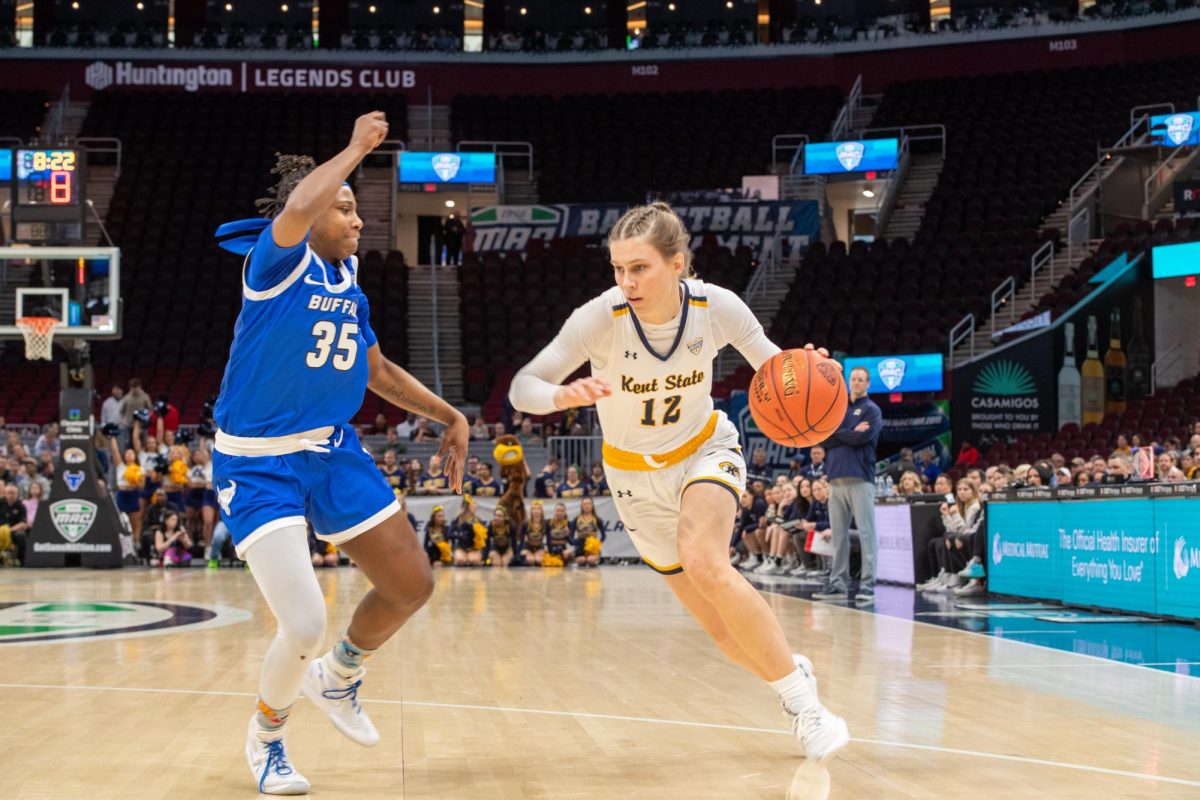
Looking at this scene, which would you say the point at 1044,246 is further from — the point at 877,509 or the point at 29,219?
the point at 29,219

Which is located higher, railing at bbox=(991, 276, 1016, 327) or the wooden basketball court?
railing at bbox=(991, 276, 1016, 327)

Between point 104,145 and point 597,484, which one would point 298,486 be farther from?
point 104,145

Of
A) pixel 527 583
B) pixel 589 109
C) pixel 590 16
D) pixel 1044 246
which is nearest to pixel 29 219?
pixel 527 583

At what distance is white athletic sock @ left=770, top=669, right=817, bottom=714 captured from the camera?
405 cm

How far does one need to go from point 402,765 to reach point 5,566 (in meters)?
14.4

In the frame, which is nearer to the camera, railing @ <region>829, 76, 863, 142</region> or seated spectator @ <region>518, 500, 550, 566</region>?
seated spectator @ <region>518, 500, 550, 566</region>

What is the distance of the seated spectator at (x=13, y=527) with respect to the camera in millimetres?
17000

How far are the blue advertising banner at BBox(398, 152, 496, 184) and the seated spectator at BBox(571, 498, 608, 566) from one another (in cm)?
1542

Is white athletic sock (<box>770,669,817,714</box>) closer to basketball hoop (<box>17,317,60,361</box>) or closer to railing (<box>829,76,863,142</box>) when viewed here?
basketball hoop (<box>17,317,60,361</box>)

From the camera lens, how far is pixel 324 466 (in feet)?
13.7

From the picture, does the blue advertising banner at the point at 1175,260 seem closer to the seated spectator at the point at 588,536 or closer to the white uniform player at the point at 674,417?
the seated spectator at the point at 588,536

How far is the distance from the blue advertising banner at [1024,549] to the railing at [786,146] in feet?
68.6

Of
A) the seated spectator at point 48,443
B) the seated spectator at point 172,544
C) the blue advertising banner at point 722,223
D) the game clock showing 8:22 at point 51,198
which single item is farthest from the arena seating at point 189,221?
the game clock showing 8:22 at point 51,198

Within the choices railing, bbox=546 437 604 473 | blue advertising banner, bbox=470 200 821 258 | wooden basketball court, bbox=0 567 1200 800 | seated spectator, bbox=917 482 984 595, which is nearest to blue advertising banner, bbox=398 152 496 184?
blue advertising banner, bbox=470 200 821 258
